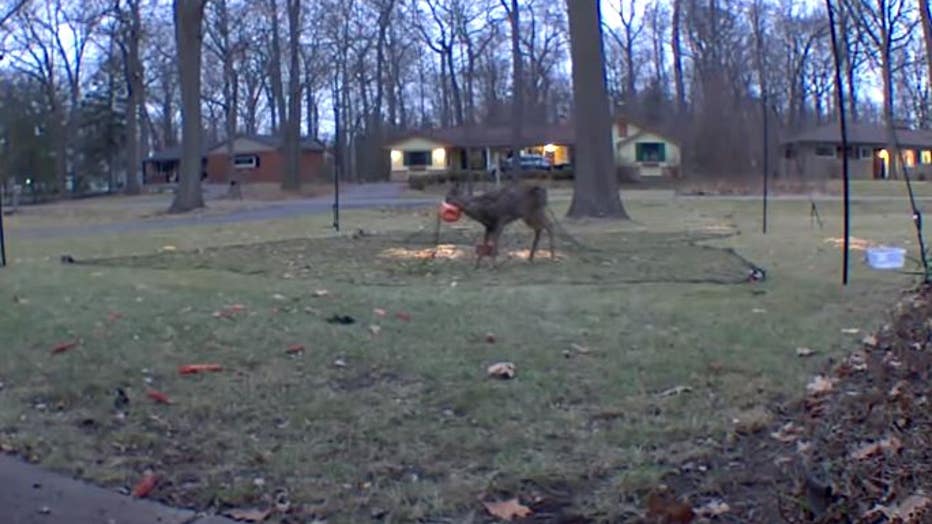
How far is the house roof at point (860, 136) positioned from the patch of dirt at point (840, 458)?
63.3 meters

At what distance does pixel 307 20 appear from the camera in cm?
5872

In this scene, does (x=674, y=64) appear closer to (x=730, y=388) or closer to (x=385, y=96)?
(x=385, y=96)

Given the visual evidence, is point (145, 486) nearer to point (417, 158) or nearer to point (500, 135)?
point (500, 135)

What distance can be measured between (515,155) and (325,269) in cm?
4054

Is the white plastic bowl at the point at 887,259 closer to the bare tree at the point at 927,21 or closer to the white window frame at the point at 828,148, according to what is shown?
the bare tree at the point at 927,21

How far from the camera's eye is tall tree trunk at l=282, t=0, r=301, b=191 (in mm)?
53844

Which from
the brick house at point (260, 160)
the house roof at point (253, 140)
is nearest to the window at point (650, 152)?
the brick house at point (260, 160)

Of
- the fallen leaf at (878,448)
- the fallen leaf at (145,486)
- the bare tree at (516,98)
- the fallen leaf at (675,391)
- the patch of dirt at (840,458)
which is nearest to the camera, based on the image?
the patch of dirt at (840,458)

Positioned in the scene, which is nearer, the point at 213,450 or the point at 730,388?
the point at 213,450

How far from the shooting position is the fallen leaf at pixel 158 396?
6.37 metres

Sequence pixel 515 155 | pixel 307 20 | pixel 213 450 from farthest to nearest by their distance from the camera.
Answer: pixel 307 20 < pixel 515 155 < pixel 213 450

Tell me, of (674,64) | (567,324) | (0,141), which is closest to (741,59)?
(674,64)

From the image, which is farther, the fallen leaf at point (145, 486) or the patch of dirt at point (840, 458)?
the fallen leaf at point (145, 486)

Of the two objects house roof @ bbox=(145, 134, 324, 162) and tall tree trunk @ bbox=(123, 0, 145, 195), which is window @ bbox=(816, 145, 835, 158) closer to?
house roof @ bbox=(145, 134, 324, 162)
